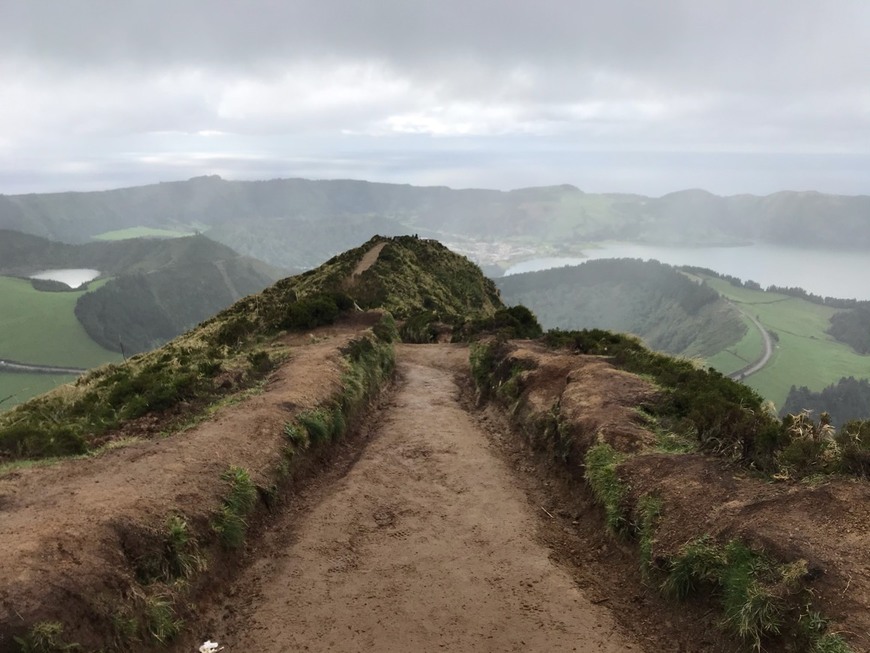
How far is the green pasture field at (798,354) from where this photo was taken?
4678 inches

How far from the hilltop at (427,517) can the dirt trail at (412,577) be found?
1.5 inches

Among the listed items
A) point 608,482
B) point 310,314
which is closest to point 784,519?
point 608,482

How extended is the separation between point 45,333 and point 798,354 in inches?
8275

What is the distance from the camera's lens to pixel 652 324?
19575 cm

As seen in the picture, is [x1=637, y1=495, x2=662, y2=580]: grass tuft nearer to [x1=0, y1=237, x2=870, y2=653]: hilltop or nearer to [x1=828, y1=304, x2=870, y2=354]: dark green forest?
[x1=0, y1=237, x2=870, y2=653]: hilltop

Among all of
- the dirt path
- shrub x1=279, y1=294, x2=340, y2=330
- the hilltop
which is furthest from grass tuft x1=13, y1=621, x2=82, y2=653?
the dirt path

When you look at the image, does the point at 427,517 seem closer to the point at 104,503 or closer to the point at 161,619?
the point at 161,619

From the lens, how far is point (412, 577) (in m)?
8.78

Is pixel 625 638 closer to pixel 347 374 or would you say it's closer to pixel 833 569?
pixel 833 569

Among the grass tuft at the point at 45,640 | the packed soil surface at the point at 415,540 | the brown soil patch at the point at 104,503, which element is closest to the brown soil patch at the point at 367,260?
the brown soil patch at the point at 104,503

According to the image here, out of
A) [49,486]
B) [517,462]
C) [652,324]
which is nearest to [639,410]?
[517,462]

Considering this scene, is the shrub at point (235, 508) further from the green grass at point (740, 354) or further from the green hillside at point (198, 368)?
the green grass at point (740, 354)

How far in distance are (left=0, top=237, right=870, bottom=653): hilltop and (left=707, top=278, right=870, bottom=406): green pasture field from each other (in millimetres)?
101792

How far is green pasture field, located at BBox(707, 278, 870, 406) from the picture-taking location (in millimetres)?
118812
